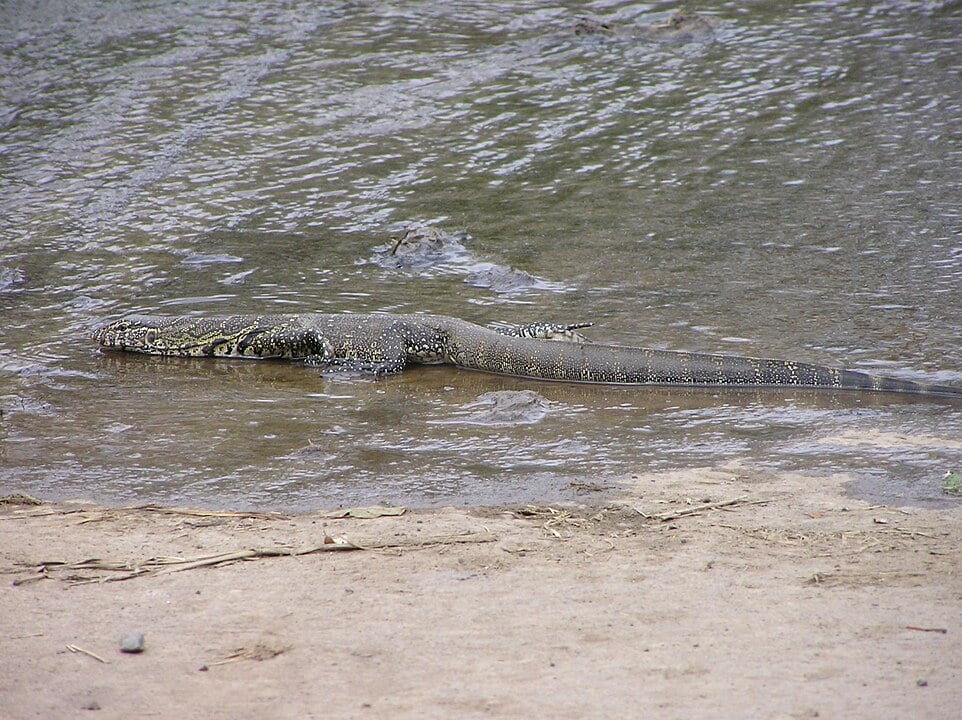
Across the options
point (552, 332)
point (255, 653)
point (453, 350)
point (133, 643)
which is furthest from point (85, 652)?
point (552, 332)

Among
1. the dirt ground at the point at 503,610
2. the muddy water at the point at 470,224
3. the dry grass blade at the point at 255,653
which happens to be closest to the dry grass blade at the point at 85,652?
the dirt ground at the point at 503,610

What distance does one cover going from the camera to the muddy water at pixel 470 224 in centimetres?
666

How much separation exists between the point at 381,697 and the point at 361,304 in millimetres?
6030

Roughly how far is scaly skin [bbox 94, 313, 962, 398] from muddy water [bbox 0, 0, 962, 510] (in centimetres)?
17

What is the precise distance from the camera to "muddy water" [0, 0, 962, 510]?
6664mm

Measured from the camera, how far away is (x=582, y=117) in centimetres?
1431

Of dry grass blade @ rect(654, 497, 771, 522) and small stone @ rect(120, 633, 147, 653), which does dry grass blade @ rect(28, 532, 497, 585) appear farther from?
dry grass blade @ rect(654, 497, 771, 522)

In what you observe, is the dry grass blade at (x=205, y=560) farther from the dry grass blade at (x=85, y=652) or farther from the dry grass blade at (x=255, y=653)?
the dry grass blade at (x=255, y=653)

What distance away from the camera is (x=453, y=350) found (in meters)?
8.55

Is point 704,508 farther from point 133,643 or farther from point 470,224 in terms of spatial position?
point 470,224

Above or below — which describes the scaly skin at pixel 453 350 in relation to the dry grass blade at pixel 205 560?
above

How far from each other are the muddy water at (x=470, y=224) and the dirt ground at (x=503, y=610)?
56 centimetres

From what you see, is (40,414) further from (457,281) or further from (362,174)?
(362,174)

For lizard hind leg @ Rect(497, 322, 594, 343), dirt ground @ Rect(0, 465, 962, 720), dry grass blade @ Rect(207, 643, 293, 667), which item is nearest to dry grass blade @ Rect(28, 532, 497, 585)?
dirt ground @ Rect(0, 465, 962, 720)
